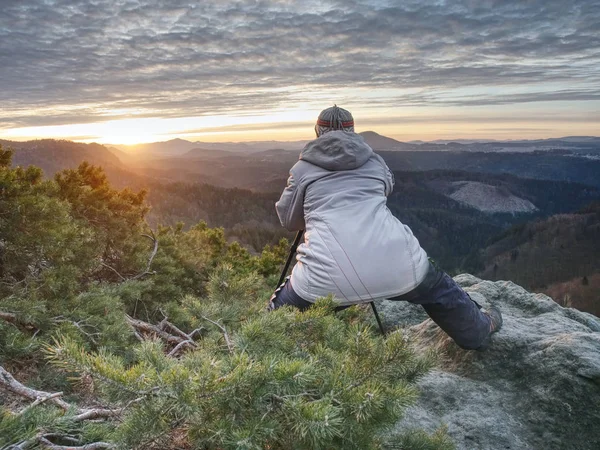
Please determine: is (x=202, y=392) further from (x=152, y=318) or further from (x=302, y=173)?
(x=152, y=318)

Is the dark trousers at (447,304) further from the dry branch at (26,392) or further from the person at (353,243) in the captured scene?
the dry branch at (26,392)

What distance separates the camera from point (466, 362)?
425 centimetres

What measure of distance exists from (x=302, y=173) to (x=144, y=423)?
110 inches

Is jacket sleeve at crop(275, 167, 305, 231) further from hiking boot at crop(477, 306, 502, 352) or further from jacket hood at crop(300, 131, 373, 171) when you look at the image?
hiking boot at crop(477, 306, 502, 352)

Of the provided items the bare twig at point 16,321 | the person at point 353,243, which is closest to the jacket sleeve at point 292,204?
the person at point 353,243

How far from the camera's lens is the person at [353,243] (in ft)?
11.8

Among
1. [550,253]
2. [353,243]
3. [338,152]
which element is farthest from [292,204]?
[550,253]

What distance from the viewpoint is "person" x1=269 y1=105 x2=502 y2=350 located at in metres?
3.58

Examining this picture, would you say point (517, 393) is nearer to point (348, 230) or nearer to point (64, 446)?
point (348, 230)

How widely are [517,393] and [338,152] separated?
260cm

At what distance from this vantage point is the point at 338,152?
3861mm

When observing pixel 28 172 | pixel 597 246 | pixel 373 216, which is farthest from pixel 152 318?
pixel 597 246

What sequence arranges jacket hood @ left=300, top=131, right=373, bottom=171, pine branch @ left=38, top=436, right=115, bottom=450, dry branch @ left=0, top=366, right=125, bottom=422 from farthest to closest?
jacket hood @ left=300, top=131, right=373, bottom=171, dry branch @ left=0, top=366, right=125, bottom=422, pine branch @ left=38, top=436, right=115, bottom=450

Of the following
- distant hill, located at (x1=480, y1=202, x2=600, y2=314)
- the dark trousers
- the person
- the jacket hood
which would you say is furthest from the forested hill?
distant hill, located at (x1=480, y1=202, x2=600, y2=314)
